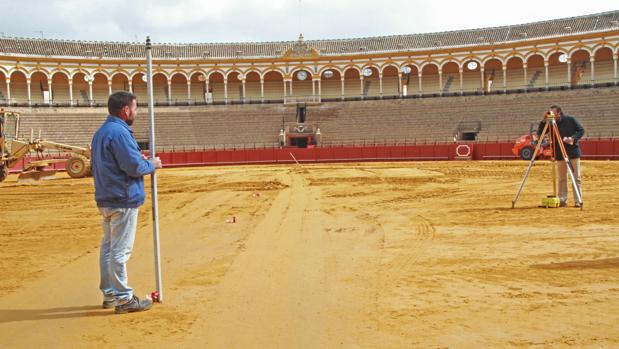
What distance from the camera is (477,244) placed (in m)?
6.99

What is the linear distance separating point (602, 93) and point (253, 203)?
37.4 meters

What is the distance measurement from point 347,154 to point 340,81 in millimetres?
18533

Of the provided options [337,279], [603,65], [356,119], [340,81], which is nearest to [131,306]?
[337,279]

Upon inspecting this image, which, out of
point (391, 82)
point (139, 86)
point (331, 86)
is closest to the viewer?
point (391, 82)

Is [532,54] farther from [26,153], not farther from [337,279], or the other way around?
[337,279]

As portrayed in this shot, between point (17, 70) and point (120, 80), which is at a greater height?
point (17, 70)

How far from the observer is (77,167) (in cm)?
2388

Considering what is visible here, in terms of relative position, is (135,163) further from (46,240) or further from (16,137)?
(16,137)

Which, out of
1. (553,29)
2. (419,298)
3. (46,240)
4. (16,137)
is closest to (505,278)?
(419,298)

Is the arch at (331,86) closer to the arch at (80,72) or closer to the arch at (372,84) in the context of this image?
the arch at (372,84)

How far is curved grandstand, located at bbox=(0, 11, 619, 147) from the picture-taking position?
43094 millimetres

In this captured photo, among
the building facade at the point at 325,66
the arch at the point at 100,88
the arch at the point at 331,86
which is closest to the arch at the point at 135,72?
the building facade at the point at 325,66

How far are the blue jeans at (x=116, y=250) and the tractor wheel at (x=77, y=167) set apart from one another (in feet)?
68.7

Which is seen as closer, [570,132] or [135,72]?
[570,132]
